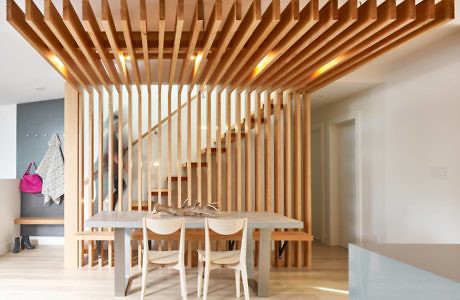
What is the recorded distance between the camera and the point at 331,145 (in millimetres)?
7051

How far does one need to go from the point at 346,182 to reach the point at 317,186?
94 cm

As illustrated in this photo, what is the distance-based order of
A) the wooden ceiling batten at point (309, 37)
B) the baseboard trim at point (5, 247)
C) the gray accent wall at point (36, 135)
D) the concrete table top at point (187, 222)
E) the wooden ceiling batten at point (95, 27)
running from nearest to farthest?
the wooden ceiling batten at point (95, 27) < the wooden ceiling batten at point (309, 37) < the concrete table top at point (187, 222) < the baseboard trim at point (5, 247) < the gray accent wall at point (36, 135)

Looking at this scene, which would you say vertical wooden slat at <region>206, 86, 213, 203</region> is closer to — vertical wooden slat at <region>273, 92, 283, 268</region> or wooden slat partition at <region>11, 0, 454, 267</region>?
wooden slat partition at <region>11, 0, 454, 267</region>

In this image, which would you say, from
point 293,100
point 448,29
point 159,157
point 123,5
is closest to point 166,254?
point 159,157

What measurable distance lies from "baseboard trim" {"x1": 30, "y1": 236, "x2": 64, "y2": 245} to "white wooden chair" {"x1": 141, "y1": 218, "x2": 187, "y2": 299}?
3.67 meters

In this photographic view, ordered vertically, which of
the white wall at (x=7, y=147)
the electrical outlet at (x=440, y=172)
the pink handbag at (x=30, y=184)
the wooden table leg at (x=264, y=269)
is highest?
the white wall at (x=7, y=147)

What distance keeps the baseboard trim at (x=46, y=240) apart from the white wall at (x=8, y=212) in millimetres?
308

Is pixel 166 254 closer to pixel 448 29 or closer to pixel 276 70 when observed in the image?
pixel 276 70

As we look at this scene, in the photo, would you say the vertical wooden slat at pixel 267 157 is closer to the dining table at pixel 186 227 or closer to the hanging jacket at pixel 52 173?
the dining table at pixel 186 227

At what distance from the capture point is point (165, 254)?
4.17 metres

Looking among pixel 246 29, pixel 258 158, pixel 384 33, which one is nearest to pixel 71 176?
pixel 258 158

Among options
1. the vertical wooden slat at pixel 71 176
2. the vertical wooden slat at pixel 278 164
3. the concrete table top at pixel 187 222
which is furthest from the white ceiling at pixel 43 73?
the concrete table top at pixel 187 222

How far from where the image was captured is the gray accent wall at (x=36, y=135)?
23.6 feet

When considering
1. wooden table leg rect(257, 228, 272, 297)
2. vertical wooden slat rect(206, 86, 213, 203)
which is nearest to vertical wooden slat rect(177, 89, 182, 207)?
vertical wooden slat rect(206, 86, 213, 203)
